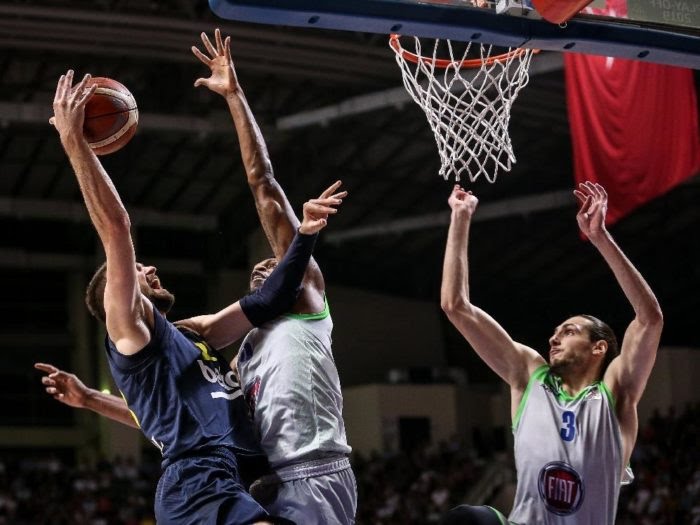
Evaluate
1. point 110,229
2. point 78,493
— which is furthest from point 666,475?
point 110,229

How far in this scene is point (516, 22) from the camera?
595 cm

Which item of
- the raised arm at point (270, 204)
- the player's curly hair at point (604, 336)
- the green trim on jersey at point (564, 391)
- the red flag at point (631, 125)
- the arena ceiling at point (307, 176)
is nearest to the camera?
the raised arm at point (270, 204)

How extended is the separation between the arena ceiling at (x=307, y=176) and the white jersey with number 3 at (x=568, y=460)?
11927 millimetres

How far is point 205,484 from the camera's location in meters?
4.00

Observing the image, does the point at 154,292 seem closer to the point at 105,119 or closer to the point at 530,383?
the point at 105,119

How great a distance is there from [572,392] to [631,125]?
7023mm

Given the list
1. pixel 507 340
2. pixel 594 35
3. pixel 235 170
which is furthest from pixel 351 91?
pixel 507 340

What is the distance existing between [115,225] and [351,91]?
1578 cm

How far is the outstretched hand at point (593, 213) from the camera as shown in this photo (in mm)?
4906

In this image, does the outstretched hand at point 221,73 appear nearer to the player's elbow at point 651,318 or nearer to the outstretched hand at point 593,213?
the outstretched hand at point 593,213

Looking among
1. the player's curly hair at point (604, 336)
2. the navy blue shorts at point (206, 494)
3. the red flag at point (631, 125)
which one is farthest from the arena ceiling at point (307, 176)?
the navy blue shorts at point (206, 494)

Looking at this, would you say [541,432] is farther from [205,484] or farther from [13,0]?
[13,0]

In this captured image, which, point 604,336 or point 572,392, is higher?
point 604,336

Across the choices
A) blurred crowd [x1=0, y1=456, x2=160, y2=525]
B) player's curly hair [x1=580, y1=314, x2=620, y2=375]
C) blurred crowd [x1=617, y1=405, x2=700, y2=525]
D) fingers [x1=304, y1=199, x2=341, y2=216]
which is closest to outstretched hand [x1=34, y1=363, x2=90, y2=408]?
fingers [x1=304, y1=199, x2=341, y2=216]
